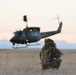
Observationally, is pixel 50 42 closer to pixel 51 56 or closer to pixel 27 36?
pixel 51 56

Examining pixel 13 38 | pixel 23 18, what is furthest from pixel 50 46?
pixel 23 18

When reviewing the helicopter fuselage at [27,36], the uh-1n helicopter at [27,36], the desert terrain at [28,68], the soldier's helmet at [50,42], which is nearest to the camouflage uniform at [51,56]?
the soldier's helmet at [50,42]

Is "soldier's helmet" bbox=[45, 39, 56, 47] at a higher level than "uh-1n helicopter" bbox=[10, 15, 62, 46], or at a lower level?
higher

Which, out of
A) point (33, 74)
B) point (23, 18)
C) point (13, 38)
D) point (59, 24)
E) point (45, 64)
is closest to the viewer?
point (33, 74)

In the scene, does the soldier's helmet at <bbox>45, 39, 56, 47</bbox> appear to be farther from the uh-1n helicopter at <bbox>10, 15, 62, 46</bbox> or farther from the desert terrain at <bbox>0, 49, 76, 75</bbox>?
the uh-1n helicopter at <bbox>10, 15, 62, 46</bbox>

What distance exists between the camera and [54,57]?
13000 mm

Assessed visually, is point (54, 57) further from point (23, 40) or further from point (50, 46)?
point (23, 40)

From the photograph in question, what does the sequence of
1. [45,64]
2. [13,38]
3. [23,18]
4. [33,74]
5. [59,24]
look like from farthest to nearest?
1. [59,24]
2. [23,18]
3. [13,38]
4. [45,64]
5. [33,74]

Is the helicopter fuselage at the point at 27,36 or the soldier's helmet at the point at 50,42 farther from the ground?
the soldier's helmet at the point at 50,42

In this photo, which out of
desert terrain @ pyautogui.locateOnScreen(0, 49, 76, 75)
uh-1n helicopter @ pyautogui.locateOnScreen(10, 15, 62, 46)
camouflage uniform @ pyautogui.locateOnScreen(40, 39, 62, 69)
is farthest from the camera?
uh-1n helicopter @ pyautogui.locateOnScreen(10, 15, 62, 46)

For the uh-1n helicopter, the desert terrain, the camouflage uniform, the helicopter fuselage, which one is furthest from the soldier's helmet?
the helicopter fuselage

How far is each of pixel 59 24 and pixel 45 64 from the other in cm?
5291

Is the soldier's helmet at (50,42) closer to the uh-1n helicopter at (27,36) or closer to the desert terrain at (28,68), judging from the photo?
the desert terrain at (28,68)

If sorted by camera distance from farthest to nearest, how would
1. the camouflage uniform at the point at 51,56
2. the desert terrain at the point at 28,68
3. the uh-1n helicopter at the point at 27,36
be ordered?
the uh-1n helicopter at the point at 27,36
the camouflage uniform at the point at 51,56
the desert terrain at the point at 28,68
